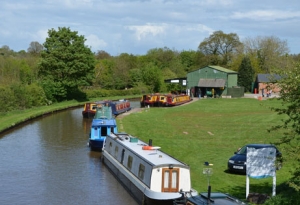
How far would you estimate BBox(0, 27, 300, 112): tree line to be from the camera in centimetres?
6368

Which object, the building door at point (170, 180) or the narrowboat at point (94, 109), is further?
the narrowboat at point (94, 109)

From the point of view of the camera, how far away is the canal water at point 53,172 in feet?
67.1

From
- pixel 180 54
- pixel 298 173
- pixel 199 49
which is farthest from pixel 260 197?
pixel 180 54

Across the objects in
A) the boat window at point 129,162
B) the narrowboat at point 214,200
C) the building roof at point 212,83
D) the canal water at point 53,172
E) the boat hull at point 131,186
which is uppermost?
the building roof at point 212,83

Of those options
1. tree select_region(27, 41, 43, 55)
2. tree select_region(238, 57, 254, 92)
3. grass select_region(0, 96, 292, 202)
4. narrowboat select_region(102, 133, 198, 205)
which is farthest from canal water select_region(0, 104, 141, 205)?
tree select_region(27, 41, 43, 55)

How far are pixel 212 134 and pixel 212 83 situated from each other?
39.7 metres

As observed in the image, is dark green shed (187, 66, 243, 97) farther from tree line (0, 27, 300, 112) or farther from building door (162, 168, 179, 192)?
building door (162, 168, 179, 192)

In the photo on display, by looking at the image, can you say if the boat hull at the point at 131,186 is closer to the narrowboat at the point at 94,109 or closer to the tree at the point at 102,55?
the narrowboat at the point at 94,109

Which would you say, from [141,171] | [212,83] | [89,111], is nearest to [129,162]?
[141,171]

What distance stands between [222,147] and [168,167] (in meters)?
12.0

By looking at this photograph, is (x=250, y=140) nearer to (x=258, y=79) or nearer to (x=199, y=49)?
(x=258, y=79)

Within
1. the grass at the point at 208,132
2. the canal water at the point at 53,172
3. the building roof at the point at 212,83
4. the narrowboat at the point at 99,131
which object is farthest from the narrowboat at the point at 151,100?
the narrowboat at the point at 99,131

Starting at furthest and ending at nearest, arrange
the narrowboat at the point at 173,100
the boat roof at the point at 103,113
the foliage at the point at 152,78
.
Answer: the foliage at the point at 152,78 < the narrowboat at the point at 173,100 < the boat roof at the point at 103,113

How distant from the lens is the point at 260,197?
55.0 feet
